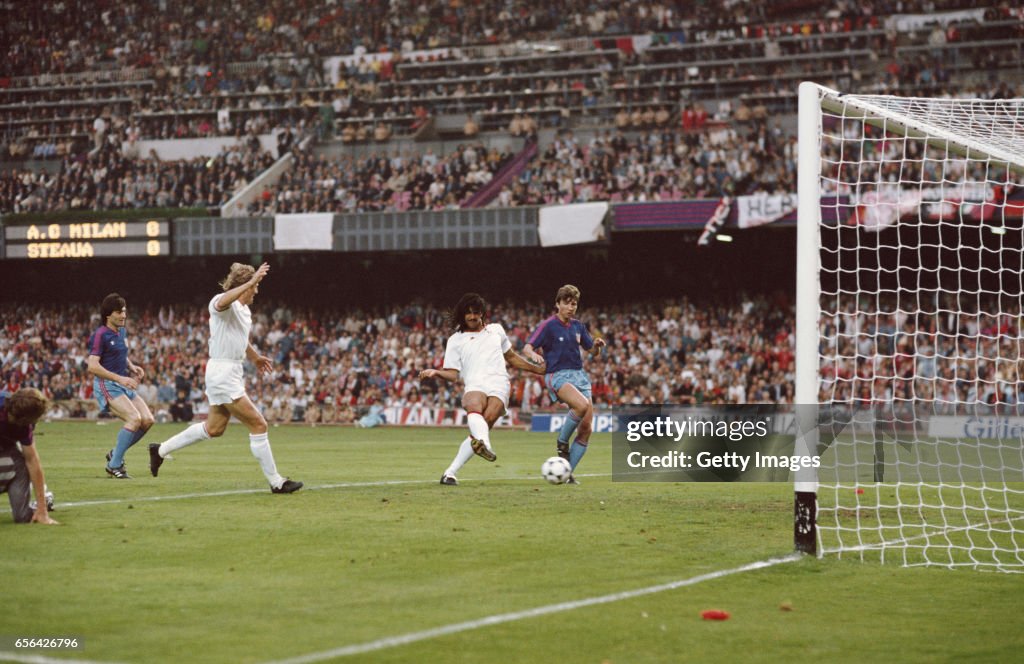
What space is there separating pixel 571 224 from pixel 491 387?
21.7 m

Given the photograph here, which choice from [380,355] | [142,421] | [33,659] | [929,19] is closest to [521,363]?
[142,421]

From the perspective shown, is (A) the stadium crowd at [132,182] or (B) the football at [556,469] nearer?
(B) the football at [556,469]

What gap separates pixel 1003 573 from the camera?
29.2ft

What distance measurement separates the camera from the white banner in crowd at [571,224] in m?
34.7

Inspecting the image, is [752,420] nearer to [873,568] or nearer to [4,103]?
[873,568]

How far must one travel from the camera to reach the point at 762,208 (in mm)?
32406

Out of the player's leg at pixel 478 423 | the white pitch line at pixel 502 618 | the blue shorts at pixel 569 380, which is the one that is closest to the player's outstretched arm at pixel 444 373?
the player's leg at pixel 478 423

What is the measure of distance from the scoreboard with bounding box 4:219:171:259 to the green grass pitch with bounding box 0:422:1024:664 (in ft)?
92.2

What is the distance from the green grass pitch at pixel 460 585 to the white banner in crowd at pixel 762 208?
1997 centimetres

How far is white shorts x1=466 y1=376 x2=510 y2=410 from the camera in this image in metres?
13.9

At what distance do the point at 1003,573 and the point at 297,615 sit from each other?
206 inches

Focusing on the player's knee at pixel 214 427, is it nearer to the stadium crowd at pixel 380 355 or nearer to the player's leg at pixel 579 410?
the player's leg at pixel 579 410

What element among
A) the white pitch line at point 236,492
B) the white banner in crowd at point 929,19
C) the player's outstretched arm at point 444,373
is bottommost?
the white pitch line at point 236,492

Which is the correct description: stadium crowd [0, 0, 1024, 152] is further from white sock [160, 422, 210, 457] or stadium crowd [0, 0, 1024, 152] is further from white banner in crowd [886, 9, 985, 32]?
white sock [160, 422, 210, 457]
